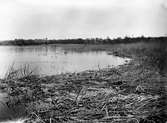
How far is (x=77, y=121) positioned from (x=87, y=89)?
2295 millimetres

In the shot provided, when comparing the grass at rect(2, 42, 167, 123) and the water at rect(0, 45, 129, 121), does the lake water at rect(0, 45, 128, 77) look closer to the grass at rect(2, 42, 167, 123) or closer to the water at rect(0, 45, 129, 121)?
the water at rect(0, 45, 129, 121)

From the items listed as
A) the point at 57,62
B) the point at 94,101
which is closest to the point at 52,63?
the point at 57,62

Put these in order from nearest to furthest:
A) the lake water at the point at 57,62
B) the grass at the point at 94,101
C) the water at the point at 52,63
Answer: the grass at the point at 94,101 → the water at the point at 52,63 → the lake water at the point at 57,62

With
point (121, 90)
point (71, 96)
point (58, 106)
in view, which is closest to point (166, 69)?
point (121, 90)

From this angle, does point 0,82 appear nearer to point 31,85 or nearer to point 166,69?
point 31,85

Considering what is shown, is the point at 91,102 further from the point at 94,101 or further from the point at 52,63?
the point at 52,63

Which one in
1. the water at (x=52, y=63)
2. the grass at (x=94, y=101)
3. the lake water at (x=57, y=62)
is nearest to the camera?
the grass at (x=94, y=101)

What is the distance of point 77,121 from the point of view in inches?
175

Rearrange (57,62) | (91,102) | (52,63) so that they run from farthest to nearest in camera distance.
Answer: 1. (57,62)
2. (52,63)
3. (91,102)

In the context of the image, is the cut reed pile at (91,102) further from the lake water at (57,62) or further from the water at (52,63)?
the lake water at (57,62)

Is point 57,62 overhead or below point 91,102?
below

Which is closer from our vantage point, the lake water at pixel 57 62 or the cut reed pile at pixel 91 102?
the cut reed pile at pixel 91 102

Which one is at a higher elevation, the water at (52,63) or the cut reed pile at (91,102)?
the cut reed pile at (91,102)

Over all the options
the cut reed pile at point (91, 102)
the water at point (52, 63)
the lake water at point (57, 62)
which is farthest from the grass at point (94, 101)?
the lake water at point (57, 62)
